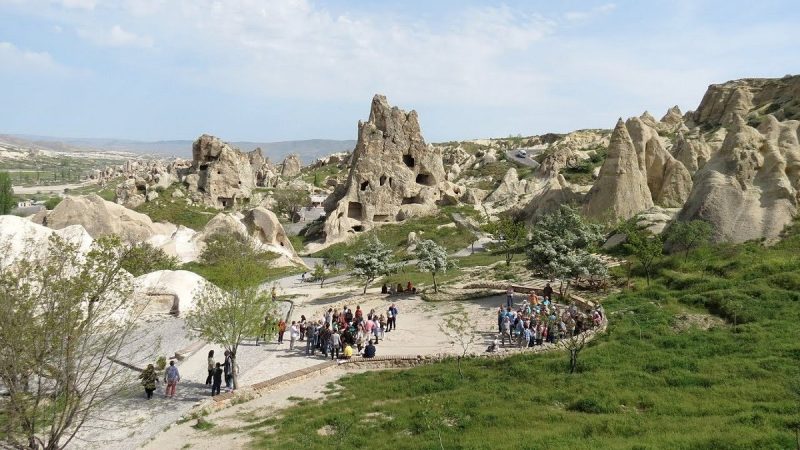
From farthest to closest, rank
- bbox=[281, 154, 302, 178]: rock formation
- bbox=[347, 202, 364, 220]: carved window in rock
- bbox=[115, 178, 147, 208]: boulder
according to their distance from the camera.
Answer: bbox=[281, 154, 302, 178]: rock formation
bbox=[115, 178, 147, 208]: boulder
bbox=[347, 202, 364, 220]: carved window in rock

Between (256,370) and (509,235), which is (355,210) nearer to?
(509,235)

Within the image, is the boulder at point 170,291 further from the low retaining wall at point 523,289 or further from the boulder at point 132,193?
the boulder at point 132,193

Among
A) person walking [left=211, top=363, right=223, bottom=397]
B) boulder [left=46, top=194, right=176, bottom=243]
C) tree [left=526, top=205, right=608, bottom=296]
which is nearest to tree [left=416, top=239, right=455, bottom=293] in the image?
tree [left=526, top=205, right=608, bottom=296]

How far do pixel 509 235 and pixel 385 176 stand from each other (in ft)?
88.8

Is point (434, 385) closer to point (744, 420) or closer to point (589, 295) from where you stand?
point (744, 420)

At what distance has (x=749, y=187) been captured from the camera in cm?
3259

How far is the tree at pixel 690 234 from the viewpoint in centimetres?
2998

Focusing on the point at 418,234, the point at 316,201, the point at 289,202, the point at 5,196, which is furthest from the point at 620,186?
the point at 5,196

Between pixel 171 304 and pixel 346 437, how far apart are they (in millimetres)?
21943

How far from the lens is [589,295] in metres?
29.0

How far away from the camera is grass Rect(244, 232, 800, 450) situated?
42.6ft

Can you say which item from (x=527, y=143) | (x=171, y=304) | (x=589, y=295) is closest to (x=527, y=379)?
(x=589, y=295)

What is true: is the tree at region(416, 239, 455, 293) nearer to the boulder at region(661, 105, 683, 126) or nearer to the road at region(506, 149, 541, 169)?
the road at region(506, 149, 541, 169)

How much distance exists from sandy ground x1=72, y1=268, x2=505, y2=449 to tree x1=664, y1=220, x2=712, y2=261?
10.1 meters
